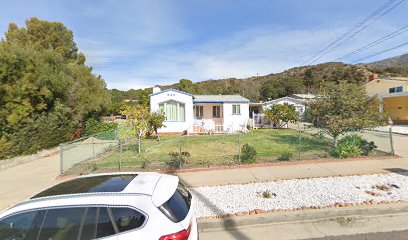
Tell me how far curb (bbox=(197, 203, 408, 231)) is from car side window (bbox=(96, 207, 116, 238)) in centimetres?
240

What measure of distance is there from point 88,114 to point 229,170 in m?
15.1

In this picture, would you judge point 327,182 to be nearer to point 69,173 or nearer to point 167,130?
point 69,173

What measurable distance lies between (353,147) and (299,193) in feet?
16.2

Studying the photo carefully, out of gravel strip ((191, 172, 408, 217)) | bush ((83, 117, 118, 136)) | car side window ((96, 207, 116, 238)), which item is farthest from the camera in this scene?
bush ((83, 117, 118, 136))

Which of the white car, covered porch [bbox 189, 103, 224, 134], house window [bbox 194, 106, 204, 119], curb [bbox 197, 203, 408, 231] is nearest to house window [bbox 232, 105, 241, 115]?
covered porch [bbox 189, 103, 224, 134]

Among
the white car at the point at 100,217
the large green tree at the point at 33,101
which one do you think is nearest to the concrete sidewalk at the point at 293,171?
the white car at the point at 100,217

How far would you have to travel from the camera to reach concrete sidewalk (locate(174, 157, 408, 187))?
6980 mm

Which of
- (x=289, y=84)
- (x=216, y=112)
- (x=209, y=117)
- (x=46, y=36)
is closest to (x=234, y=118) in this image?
(x=216, y=112)

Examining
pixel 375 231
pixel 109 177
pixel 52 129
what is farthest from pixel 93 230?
pixel 52 129

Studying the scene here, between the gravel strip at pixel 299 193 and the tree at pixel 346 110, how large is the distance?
2.73 meters

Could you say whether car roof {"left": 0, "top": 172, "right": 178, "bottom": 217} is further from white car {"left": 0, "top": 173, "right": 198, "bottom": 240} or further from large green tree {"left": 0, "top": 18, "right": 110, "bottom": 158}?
large green tree {"left": 0, "top": 18, "right": 110, "bottom": 158}

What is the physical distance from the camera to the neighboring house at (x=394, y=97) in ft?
75.2

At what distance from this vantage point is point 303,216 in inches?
177

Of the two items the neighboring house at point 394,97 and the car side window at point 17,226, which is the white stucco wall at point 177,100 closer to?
the car side window at point 17,226
